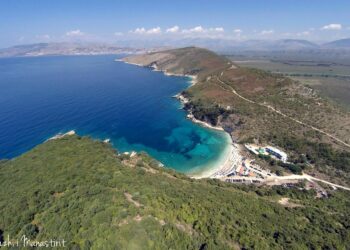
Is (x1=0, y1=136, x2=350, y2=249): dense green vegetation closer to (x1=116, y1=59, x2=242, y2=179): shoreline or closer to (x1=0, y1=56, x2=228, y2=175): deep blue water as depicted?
(x1=116, y1=59, x2=242, y2=179): shoreline

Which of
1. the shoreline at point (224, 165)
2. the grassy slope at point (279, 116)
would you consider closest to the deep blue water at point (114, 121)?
the shoreline at point (224, 165)

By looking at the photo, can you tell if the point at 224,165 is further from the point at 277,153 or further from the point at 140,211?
the point at 140,211

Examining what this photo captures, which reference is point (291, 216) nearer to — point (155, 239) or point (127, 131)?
point (155, 239)

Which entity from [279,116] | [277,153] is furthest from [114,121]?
[279,116]

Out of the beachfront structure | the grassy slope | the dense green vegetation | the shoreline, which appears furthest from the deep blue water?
the dense green vegetation

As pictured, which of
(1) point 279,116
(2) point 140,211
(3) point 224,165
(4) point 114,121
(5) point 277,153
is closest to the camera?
(2) point 140,211
